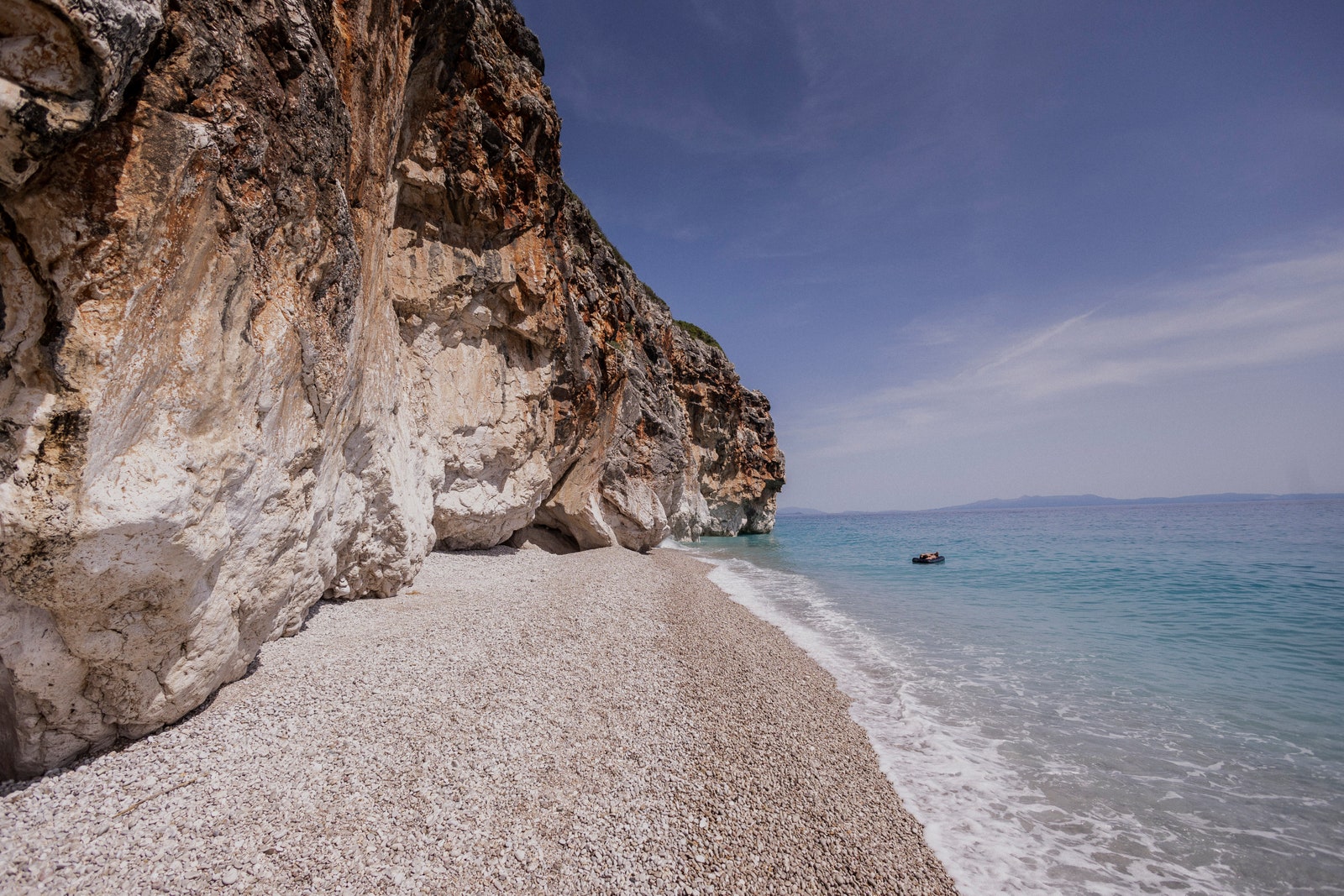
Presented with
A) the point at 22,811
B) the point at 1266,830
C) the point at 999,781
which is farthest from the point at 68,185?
the point at 1266,830

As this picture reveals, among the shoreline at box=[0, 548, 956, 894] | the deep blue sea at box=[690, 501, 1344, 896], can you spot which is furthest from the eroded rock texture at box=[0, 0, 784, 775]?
the deep blue sea at box=[690, 501, 1344, 896]

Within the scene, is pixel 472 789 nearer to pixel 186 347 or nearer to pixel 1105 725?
pixel 186 347

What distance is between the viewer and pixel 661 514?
27.4m

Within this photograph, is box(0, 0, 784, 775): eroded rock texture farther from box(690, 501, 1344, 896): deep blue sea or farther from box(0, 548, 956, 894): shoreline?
box(690, 501, 1344, 896): deep blue sea

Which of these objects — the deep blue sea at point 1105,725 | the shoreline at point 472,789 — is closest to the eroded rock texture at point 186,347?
the shoreline at point 472,789

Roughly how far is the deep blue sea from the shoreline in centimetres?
112

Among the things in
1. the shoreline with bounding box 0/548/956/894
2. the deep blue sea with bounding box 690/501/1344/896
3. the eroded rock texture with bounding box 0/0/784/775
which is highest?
the eroded rock texture with bounding box 0/0/784/775

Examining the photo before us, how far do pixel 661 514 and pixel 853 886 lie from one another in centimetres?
2329

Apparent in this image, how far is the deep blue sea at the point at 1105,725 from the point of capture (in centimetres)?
520

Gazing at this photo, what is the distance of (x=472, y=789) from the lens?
15.3 ft

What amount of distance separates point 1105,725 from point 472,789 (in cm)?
922

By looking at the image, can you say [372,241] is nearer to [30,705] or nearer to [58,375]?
[58,375]

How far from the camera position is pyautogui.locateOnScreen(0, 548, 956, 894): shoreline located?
12.1 ft

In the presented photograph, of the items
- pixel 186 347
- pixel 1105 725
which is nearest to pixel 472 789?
pixel 186 347
